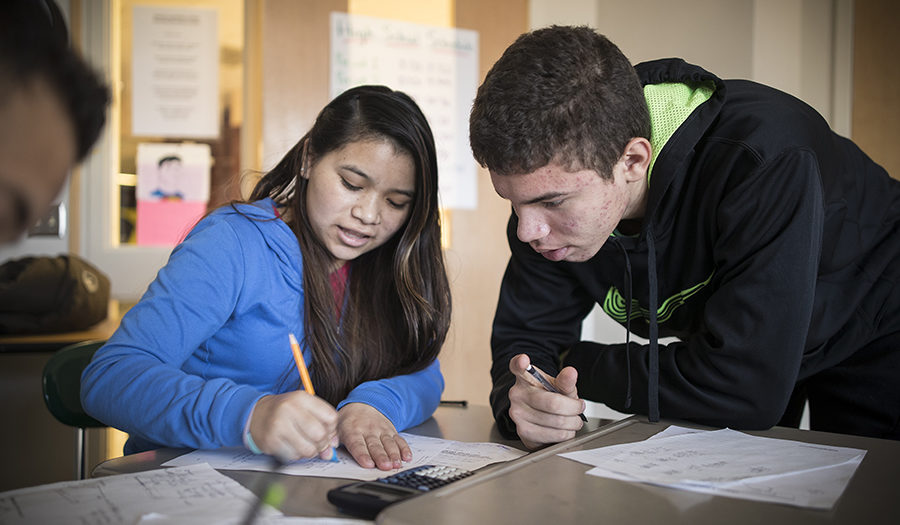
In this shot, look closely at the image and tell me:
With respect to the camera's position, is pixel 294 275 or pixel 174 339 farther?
pixel 294 275

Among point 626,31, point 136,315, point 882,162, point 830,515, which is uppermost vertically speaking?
point 626,31

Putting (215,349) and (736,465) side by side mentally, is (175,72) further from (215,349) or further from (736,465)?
(736,465)

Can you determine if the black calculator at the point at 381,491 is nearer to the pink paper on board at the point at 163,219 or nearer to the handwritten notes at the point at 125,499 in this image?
the handwritten notes at the point at 125,499

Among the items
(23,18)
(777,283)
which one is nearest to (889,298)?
(777,283)

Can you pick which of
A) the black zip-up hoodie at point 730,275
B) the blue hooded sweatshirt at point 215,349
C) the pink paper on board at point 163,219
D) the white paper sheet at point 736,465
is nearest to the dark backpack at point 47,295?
the pink paper on board at point 163,219

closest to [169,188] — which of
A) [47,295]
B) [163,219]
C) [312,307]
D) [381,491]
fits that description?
[163,219]

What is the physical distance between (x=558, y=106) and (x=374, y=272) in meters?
0.57

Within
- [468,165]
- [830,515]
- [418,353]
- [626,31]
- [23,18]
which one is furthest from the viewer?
[626,31]

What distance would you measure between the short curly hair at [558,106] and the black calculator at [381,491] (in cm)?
47

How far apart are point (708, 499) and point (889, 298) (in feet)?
2.37

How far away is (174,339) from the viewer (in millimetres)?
1053

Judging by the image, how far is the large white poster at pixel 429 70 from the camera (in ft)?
8.23

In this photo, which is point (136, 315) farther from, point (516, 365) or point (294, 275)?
point (516, 365)

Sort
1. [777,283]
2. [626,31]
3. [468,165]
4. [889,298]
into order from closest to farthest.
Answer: [777,283] < [889,298] < [468,165] < [626,31]
